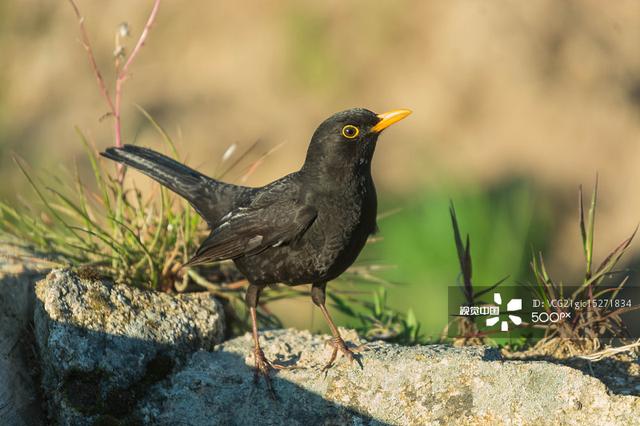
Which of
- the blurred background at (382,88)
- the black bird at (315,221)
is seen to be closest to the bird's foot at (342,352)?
the black bird at (315,221)

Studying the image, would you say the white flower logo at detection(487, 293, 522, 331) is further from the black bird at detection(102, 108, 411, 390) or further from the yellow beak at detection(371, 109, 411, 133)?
the yellow beak at detection(371, 109, 411, 133)

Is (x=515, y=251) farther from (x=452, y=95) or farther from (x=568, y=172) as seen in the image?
(x=452, y=95)

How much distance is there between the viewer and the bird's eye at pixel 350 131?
4332 mm

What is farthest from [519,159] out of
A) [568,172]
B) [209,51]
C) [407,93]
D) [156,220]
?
[156,220]

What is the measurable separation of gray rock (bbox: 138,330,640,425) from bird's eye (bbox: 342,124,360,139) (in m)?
1.03

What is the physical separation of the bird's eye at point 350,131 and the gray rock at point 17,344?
5.72ft

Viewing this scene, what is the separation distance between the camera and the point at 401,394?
381 centimetres

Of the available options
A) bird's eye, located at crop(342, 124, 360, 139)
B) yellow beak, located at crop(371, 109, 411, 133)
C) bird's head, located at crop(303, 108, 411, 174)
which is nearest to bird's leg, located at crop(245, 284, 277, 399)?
bird's head, located at crop(303, 108, 411, 174)

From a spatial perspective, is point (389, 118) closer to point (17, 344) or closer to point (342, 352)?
point (342, 352)

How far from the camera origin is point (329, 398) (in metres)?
3.88

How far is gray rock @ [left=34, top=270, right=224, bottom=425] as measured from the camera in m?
3.89

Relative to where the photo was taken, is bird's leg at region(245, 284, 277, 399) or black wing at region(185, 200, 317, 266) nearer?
bird's leg at region(245, 284, 277, 399)

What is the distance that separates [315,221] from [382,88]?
573cm

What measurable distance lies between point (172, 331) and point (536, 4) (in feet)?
24.0
